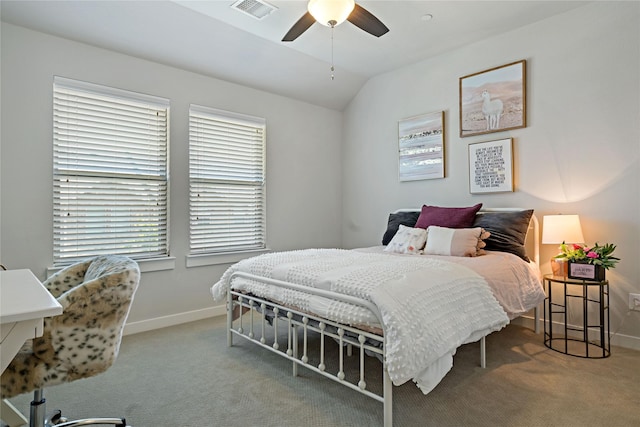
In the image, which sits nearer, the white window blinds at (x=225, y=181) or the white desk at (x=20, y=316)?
the white desk at (x=20, y=316)

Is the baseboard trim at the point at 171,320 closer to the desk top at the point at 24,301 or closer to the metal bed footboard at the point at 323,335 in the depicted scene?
the metal bed footboard at the point at 323,335

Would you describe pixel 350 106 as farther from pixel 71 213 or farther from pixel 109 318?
pixel 109 318

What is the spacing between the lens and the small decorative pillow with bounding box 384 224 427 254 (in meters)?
3.24

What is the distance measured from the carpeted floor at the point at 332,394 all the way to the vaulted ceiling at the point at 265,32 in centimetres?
262

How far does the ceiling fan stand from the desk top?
7.06 feet

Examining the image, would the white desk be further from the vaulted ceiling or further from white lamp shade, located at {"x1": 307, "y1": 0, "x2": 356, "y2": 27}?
the vaulted ceiling

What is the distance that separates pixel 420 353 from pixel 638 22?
123 inches

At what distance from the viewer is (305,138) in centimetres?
475

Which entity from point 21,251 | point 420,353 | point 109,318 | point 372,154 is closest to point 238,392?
point 109,318

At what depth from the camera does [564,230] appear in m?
2.90

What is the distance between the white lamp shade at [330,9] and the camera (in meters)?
2.32

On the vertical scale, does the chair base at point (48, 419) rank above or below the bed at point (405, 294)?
below

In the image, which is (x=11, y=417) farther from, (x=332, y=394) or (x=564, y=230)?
(x=564, y=230)

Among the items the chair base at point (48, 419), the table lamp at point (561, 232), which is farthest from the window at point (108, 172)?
the table lamp at point (561, 232)
